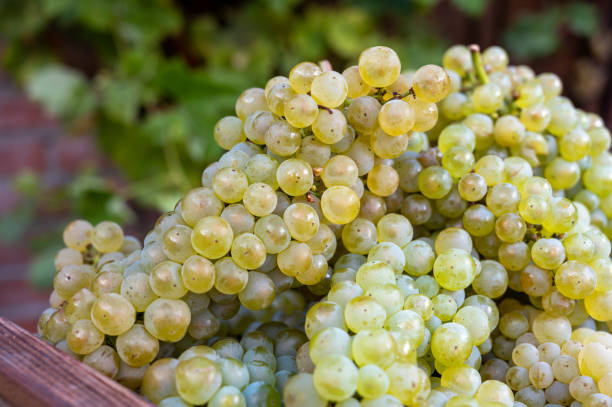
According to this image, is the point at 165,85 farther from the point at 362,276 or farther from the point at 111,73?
the point at 362,276

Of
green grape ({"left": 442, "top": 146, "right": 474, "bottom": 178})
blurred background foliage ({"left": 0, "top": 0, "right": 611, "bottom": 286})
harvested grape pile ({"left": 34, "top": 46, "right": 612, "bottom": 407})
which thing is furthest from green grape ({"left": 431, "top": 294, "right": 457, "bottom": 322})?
blurred background foliage ({"left": 0, "top": 0, "right": 611, "bottom": 286})

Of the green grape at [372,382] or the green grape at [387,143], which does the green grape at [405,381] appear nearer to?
the green grape at [372,382]

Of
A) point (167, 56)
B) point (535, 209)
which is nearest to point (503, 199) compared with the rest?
point (535, 209)

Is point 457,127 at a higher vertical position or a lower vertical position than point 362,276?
higher

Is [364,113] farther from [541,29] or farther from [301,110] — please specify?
[541,29]

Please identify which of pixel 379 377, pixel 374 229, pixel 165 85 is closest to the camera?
pixel 379 377

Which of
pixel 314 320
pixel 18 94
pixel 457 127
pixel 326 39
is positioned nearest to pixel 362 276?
pixel 314 320

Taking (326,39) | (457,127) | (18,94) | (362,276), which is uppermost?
(326,39)

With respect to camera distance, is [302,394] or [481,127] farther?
[481,127]
